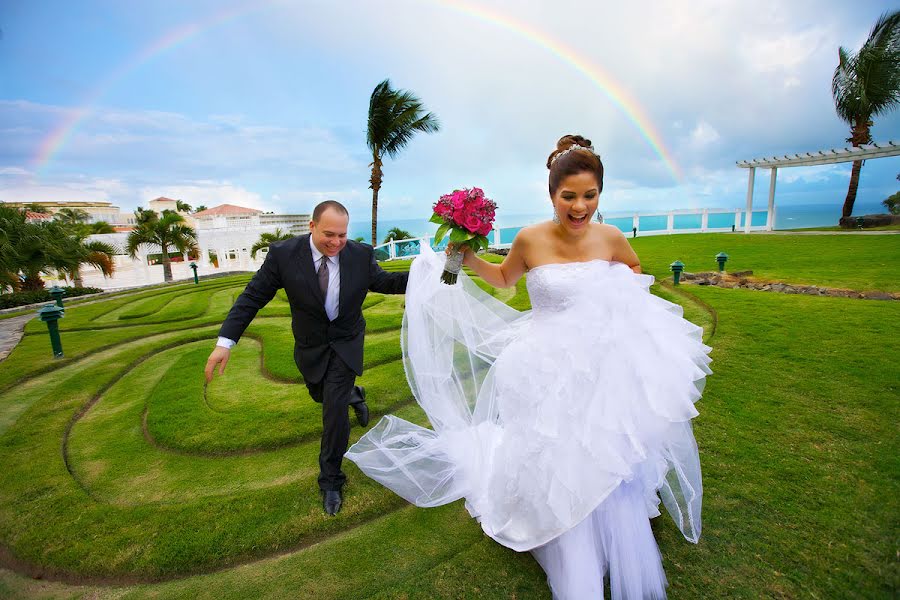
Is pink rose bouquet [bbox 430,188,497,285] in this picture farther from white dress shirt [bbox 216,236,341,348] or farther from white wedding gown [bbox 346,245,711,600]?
white dress shirt [bbox 216,236,341,348]

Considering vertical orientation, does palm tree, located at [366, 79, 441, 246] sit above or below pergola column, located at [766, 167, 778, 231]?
above

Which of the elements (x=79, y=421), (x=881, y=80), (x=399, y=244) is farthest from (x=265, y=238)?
(x=881, y=80)

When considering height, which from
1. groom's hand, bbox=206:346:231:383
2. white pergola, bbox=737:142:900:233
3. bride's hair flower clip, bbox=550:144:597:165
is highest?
white pergola, bbox=737:142:900:233

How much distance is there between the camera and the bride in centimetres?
263

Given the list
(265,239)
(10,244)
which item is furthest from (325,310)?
(265,239)

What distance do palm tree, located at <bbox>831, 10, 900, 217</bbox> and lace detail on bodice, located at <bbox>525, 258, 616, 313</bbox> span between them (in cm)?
3058

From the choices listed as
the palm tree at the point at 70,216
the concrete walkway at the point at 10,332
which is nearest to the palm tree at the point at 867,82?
the concrete walkway at the point at 10,332

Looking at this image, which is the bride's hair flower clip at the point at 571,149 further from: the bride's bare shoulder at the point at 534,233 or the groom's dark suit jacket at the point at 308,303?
the groom's dark suit jacket at the point at 308,303

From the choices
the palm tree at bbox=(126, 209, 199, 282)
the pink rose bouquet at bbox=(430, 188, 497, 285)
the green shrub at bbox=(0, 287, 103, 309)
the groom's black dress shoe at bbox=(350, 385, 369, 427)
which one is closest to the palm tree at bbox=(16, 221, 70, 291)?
the green shrub at bbox=(0, 287, 103, 309)

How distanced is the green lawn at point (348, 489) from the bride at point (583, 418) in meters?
0.32

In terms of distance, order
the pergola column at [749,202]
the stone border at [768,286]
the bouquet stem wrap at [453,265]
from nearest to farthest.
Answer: the bouquet stem wrap at [453,265], the stone border at [768,286], the pergola column at [749,202]

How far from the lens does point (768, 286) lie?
1093cm

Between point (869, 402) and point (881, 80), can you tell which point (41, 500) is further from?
point (881, 80)

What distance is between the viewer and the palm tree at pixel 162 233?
28.0m
